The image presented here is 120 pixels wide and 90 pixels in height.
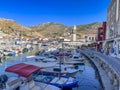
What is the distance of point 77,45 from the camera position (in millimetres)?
179375

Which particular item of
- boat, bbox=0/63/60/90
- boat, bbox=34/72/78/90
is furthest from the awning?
boat, bbox=34/72/78/90

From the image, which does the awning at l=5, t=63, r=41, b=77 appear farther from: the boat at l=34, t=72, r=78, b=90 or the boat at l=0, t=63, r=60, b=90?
the boat at l=34, t=72, r=78, b=90

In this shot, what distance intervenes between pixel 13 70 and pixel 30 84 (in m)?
2.45

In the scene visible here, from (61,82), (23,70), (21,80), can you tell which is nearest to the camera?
(23,70)

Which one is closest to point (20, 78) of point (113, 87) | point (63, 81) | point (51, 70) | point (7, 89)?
point (7, 89)

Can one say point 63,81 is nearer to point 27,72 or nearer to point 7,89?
point 27,72

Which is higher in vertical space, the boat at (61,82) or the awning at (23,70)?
the awning at (23,70)

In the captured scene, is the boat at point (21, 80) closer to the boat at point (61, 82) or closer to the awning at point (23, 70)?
the awning at point (23, 70)

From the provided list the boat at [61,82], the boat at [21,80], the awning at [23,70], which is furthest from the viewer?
the boat at [61,82]

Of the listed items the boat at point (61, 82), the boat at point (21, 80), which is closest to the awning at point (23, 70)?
the boat at point (21, 80)

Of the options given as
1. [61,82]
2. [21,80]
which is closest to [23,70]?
[21,80]

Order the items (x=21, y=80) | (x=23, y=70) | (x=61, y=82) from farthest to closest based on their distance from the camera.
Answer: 1. (x=61, y=82)
2. (x=21, y=80)
3. (x=23, y=70)

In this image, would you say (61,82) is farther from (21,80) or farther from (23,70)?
(23,70)

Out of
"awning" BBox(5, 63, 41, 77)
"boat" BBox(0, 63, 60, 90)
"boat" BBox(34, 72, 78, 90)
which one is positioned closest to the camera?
"boat" BBox(0, 63, 60, 90)
